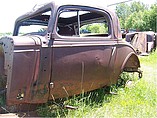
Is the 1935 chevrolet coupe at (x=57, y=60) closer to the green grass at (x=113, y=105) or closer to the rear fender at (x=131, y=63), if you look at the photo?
the rear fender at (x=131, y=63)

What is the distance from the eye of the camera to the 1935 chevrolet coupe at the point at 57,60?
2965mm

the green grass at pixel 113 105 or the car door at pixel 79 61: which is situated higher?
the car door at pixel 79 61

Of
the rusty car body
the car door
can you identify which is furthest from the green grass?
the rusty car body

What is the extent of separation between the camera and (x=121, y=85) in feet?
15.7

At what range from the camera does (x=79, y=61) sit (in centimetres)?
341

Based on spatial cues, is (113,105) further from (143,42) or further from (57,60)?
(143,42)

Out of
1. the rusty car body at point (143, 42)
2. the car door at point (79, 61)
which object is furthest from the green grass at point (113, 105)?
the rusty car body at point (143, 42)

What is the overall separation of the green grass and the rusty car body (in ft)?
19.3

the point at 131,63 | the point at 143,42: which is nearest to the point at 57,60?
the point at 131,63

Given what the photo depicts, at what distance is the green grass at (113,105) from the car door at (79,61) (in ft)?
0.90

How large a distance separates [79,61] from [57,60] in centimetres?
38

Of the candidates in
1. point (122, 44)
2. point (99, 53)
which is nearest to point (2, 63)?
point (99, 53)

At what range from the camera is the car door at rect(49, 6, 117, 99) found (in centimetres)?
323

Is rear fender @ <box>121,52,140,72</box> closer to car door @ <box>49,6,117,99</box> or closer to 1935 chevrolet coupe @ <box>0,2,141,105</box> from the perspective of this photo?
1935 chevrolet coupe @ <box>0,2,141,105</box>
